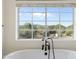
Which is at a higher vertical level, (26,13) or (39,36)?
(26,13)

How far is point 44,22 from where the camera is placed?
401 cm

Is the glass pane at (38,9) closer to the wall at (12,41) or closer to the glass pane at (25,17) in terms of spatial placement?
the glass pane at (25,17)

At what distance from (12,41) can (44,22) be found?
3.27ft

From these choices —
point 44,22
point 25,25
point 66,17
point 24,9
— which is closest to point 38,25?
point 44,22

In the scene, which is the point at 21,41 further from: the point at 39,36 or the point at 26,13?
the point at 26,13

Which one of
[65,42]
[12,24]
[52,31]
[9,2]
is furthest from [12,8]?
[65,42]

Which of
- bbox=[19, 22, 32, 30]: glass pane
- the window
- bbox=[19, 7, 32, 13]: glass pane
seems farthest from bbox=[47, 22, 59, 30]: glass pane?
bbox=[19, 7, 32, 13]: glass pane

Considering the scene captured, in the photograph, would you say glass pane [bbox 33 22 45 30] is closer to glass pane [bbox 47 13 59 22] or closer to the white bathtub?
glass pane [bbox 47 13 59 22]

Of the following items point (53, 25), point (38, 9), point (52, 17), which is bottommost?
point (53, 25)

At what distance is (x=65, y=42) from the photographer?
12.5 ft

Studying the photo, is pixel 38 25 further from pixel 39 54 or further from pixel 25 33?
pixel 39 54

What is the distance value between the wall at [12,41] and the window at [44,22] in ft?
0.82

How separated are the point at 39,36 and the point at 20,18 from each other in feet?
2.35

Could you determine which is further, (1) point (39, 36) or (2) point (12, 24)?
(1) point (39, 36)
